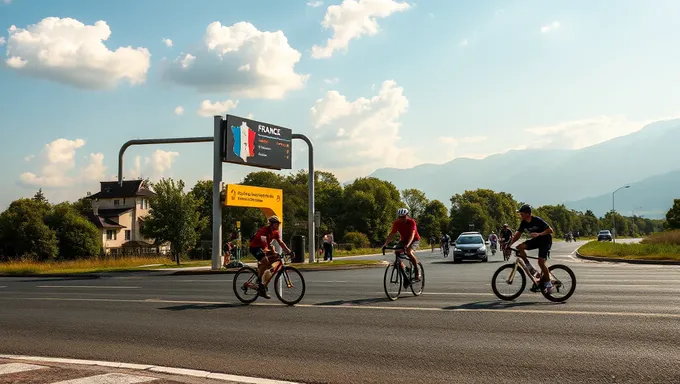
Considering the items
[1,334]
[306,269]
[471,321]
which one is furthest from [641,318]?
[306,269]

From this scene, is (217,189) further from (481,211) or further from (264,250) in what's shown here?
(481,211)

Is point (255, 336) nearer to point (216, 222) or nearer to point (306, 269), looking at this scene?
point (306, 269)

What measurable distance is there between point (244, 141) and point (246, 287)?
19.1 m

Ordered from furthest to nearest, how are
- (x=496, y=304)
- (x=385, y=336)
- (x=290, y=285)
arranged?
(x=290, y=285), (x=496, y=304), (x=385, y=336)

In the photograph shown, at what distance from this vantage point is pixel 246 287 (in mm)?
12086

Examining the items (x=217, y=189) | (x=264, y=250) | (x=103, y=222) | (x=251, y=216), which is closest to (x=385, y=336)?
(x=264, y=250)

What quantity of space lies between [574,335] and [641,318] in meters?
1.90

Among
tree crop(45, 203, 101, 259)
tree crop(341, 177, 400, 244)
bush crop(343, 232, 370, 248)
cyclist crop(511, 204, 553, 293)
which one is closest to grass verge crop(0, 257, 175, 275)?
cyclist crop(511, 204, 553, 293)

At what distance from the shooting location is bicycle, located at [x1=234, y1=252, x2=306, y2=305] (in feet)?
38.4

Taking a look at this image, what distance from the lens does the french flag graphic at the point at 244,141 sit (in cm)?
2972

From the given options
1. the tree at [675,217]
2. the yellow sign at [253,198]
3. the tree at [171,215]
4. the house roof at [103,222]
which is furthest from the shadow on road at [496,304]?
the tree at [675,217]

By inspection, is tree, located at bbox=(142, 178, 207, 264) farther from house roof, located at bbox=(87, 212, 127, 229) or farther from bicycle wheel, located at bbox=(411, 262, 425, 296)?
house roof, located at bbox=(87, 212, 127, 229)

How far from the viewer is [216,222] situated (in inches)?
1137

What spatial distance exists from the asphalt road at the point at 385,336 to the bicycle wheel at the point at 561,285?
26cm
